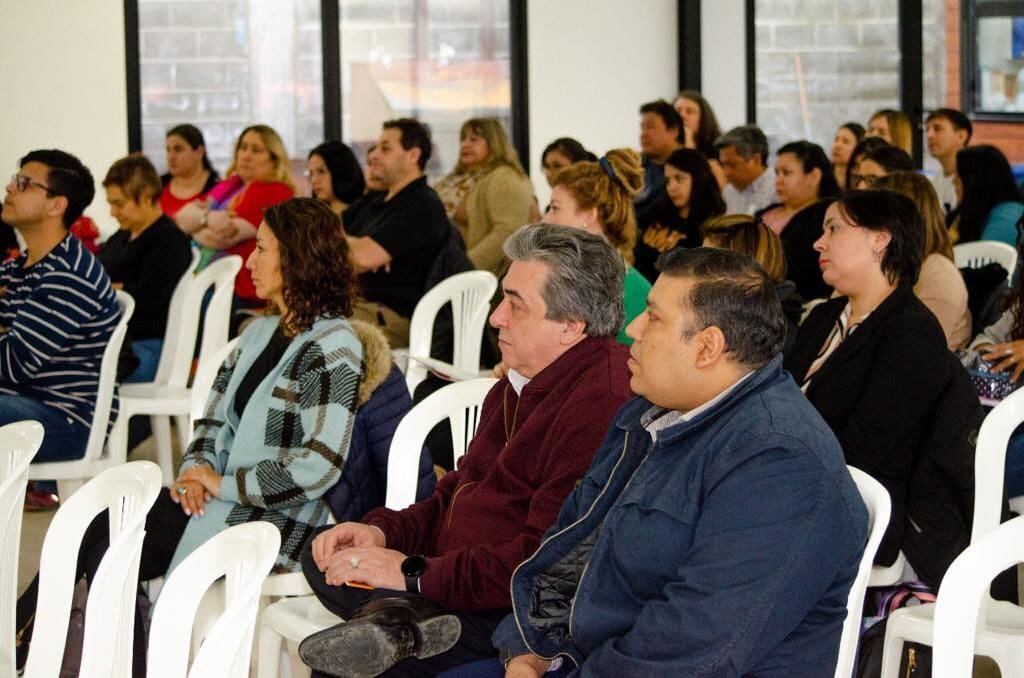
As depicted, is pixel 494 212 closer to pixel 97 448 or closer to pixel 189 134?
pixel 189 134

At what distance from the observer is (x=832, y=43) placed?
8422 mm

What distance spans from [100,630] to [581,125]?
6.45 metres

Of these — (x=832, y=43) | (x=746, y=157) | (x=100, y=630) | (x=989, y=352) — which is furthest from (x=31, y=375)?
(x=832, y=43)

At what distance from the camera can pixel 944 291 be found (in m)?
3.62

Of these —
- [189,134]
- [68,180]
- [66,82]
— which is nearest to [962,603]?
[68,180]

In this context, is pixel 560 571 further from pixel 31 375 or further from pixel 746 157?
pixel 746 157

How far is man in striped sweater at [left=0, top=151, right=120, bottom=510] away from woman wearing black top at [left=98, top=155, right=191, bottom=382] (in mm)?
818

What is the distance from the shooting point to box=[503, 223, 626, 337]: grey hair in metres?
2.43

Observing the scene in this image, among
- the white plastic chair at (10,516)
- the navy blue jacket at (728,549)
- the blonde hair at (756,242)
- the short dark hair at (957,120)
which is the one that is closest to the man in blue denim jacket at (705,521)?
the navy blue jacket at (728,549)

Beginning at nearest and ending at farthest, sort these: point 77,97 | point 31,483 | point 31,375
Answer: point 31,375
point 31,483
point 77,97

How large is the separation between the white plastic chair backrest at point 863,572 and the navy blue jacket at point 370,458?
3.43 ft

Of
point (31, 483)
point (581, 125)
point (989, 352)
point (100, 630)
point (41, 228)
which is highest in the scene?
point (581, 125)

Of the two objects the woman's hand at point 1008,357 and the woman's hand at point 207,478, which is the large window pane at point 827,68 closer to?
the woman's hand at point 1008,357

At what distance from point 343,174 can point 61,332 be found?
236cm
